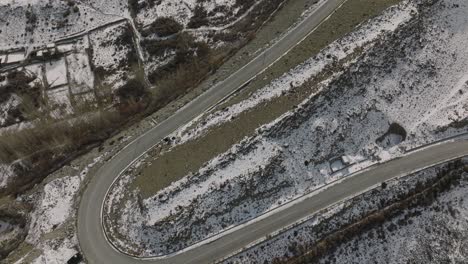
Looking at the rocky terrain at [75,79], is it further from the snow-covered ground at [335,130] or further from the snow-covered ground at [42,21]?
the snow-covered ground at [335,130]

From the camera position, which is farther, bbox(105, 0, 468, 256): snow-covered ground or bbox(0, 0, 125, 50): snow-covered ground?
bbox(0, 0, 125, 50): snow-covered ground

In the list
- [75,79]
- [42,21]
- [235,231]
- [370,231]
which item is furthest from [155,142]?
[42,21]

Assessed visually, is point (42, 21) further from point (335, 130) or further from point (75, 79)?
point (335, 130)

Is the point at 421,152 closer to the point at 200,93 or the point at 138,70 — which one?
the point at 200,93

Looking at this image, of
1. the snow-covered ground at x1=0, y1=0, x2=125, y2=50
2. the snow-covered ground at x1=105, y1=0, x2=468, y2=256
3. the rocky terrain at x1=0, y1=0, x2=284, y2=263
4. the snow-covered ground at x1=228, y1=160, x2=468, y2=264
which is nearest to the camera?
the snow-covered ground at x1=228, y1=160, x2=468, y2=264

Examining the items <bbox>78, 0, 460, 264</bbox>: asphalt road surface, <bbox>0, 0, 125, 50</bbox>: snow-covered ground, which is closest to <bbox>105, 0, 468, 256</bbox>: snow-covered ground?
<bbox>78, 0, 460, 264</bbox>: asphalt road surface

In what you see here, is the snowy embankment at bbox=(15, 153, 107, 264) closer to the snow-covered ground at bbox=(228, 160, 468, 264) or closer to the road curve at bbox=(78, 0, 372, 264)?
the road curve at bbox=(78, 0, 372, 264)

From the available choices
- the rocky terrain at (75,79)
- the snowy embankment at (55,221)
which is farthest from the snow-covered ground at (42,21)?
the snowy embankment at (55,221)

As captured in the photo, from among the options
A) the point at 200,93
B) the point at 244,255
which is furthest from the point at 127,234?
the point at 200,93
